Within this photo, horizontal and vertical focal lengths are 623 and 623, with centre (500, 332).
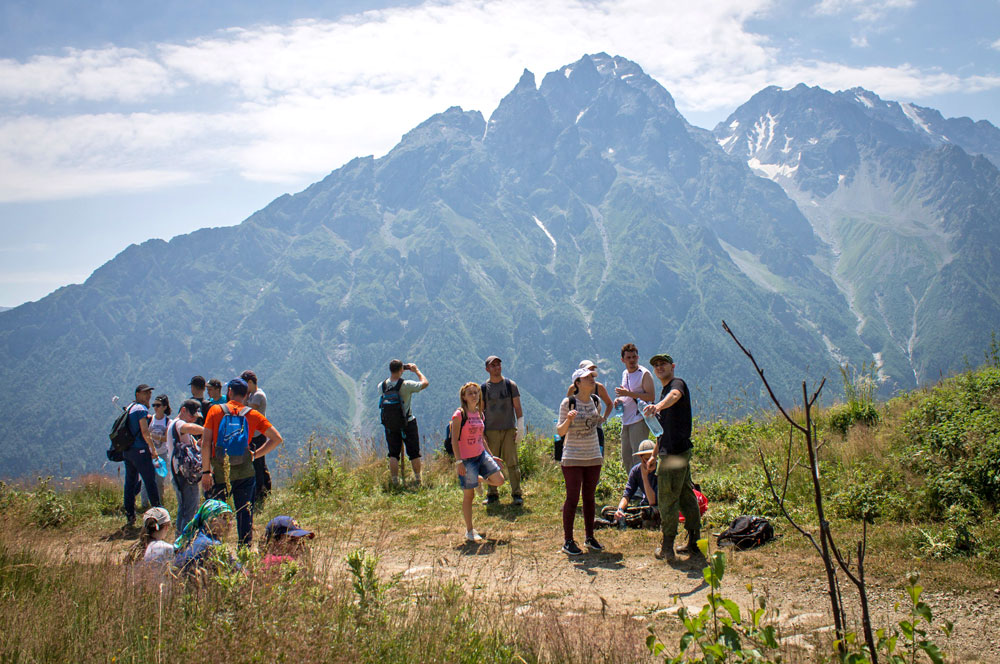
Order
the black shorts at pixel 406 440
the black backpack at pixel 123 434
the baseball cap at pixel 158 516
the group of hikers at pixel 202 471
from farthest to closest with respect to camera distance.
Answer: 1. the black shorts at pixel 406 440
2. the black backpack at pixel 123 434
3. the baseball cap at pixel 158 516
4. the group of hikers at pixel 202 471

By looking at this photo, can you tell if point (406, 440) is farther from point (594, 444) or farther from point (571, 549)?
point (594, 444)

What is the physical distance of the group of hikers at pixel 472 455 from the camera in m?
5.31

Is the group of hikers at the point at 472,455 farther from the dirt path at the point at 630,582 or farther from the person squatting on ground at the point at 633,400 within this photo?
the dirt path at the point at 630,582

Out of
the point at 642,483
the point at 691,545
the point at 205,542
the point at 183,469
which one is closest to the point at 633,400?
the point at 642,483

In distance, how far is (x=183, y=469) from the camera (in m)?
6.87

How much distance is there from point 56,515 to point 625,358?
9156 millimetres

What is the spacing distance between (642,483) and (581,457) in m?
1.65

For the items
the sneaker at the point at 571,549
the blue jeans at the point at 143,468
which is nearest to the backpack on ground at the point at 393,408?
the blue jeans at the point at 143,468

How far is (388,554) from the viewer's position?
7.08 meters

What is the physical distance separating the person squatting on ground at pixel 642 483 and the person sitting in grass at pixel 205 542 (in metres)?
4.51

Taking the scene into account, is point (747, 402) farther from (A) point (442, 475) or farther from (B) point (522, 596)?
(B) point (522, 596)

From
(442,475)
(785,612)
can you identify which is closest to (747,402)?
(442,475)

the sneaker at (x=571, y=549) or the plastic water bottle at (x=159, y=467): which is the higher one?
the plastic water bottle at (x=159, y=467)

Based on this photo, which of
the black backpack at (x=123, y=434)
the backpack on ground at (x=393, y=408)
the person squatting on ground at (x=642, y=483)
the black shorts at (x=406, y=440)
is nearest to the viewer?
the person squatting on ground at (x=642, y=483)
